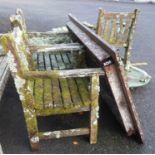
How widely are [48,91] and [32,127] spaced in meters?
0.48

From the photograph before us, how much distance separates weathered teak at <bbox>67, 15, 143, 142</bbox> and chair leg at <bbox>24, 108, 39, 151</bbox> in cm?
92

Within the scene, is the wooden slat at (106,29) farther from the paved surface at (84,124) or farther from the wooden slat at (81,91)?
the wooden slat at (81,91)

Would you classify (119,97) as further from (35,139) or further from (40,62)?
(40,62)

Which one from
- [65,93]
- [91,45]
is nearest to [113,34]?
[91,45]

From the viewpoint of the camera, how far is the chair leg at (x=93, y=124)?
347 cm

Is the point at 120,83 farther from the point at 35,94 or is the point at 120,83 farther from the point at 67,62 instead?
the point at 67,62

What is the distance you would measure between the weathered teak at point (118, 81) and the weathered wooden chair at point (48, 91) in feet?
0.45

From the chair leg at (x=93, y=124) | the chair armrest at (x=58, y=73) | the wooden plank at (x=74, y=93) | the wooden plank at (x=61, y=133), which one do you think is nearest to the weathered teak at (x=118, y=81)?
the chair armrest at (x=58, y=73)

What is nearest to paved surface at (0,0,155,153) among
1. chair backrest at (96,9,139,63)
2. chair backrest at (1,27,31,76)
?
chair backrest at (96,9,139,63)

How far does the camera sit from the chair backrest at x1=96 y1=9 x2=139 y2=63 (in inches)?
210

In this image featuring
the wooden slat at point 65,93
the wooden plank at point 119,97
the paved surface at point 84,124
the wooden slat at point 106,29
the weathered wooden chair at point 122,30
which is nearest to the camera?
the wooden plank at point 119,97


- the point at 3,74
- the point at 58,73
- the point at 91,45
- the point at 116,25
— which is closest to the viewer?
the point at 58,73

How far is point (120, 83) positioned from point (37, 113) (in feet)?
3.19

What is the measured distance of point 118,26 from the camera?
5.39 metres
